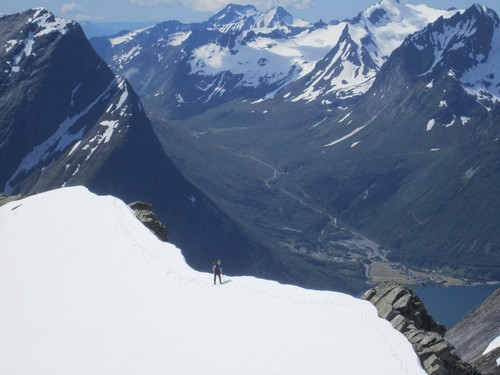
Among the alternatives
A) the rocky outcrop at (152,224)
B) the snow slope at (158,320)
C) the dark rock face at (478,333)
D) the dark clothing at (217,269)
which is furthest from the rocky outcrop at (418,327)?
the rocky outcrop at (152,224)

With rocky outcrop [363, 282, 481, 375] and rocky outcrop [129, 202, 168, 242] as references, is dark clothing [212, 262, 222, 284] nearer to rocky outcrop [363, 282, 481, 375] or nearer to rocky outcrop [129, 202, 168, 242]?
rocky outcrop [363, 282, 481, 375]

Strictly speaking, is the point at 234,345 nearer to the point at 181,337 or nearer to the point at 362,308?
the point at 181,337

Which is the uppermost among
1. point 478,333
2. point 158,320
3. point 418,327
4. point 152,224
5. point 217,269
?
point 158,320

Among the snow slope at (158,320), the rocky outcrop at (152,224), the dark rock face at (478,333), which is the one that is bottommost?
the dark rock face at (478,333)

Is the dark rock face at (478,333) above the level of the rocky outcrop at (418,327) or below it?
below

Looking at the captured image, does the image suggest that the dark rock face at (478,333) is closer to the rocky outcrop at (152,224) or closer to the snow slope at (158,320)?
the snow slope at (158,320)

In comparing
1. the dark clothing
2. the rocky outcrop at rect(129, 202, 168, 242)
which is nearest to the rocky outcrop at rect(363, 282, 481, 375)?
the dark clothing

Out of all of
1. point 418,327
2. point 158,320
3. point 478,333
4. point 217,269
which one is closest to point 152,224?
point 217,269

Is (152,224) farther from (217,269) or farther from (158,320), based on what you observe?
(158,320)
